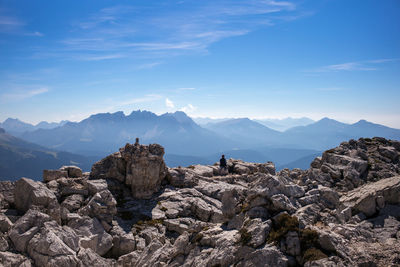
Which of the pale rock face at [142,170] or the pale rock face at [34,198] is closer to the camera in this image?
the pale rock face at [34,198]

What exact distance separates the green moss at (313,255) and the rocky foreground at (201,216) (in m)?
0.08

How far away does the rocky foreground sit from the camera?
18375mm

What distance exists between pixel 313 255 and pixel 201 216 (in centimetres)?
2903

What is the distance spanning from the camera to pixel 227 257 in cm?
1941

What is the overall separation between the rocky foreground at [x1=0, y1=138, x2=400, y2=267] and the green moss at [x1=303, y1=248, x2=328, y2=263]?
3.1 inches

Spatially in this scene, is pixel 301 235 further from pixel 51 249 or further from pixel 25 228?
pixel 25 228

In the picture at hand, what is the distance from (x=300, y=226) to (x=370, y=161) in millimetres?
33125

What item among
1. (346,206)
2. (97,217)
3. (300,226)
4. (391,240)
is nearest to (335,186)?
(346,206)

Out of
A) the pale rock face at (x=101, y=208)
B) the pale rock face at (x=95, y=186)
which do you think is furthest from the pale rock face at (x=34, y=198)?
the pale rock face at (x=95, y=186)

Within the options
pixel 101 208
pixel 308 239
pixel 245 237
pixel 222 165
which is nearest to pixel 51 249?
pixel 101 208

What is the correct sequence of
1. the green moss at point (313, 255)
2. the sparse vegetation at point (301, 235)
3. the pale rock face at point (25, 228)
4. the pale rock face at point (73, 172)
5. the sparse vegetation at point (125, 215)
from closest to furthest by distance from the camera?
the green moss at point (313, 255) → the sparse vegetation at point (301, 235) → the pale rock face at point (25, 228) → the sparse vegetation at point (125, 215) → the pale rock face at point (73, 172)

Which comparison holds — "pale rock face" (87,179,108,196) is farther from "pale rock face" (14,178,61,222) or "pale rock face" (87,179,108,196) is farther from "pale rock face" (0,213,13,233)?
"pale rock face" (0,213,13,233)

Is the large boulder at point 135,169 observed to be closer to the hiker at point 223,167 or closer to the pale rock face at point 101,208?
the pale rock face at point 101,208

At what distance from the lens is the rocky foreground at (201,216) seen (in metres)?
18.4
